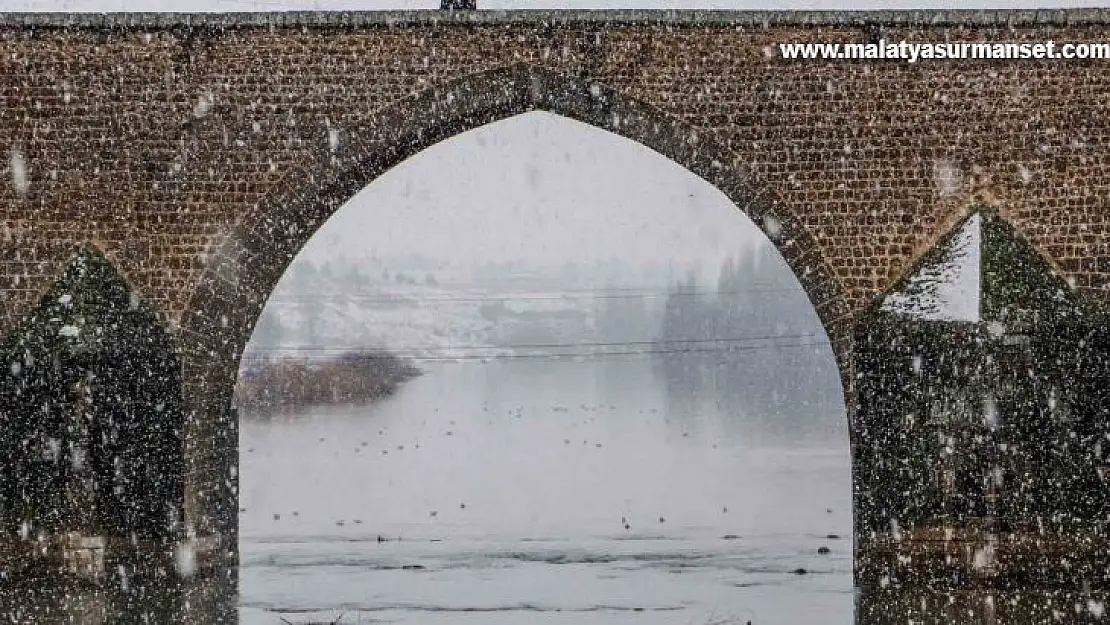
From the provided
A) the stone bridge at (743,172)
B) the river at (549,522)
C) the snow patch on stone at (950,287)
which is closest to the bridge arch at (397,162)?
the stone bridge at (743,172)

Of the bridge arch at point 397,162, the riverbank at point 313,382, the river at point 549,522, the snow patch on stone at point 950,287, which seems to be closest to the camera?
the river at point 549,522

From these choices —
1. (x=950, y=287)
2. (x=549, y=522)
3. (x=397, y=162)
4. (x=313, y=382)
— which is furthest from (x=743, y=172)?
(x=313, y=382)

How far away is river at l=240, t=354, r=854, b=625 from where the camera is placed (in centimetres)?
1609

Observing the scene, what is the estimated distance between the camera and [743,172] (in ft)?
57.0

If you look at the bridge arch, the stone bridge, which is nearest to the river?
the stone bridge

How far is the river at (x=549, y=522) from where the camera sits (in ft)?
52.8

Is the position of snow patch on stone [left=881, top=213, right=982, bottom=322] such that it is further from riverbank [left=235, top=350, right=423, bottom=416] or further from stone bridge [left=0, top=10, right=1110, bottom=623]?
riverbank [left=235, top=350, right=423, bottom=416]

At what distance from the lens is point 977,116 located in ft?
56.3

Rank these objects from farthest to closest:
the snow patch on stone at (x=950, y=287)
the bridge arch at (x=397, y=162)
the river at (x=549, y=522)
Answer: the bridge arch at (x=397, y=162), the snow patch on stone at (x=950, y=287), the river at (x=549, y=522)

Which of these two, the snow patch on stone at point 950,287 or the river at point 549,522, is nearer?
the river at point 549,522


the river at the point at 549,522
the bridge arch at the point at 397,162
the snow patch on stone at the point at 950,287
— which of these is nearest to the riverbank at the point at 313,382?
the river at the point at 549,522

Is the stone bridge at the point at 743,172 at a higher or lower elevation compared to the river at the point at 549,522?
higher

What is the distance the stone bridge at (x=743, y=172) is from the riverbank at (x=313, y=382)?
45.9 m

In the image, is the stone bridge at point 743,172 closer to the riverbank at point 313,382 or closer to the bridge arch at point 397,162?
the bridge arch at point 397,162
